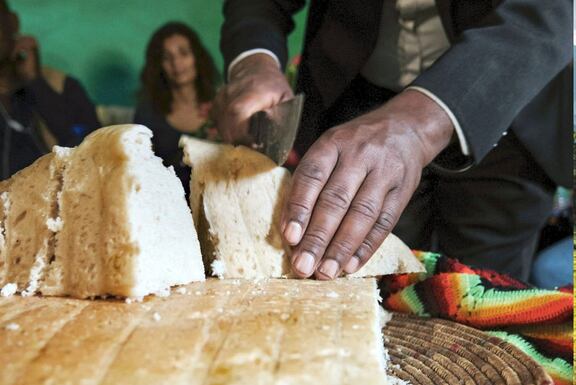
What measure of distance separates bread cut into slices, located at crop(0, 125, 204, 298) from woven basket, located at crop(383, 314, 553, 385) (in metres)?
0.25

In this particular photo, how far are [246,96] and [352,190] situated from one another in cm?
25

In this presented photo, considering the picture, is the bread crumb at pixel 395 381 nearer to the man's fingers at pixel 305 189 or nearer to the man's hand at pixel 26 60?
the man's fingers at pixel 305 189

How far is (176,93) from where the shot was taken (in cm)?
73

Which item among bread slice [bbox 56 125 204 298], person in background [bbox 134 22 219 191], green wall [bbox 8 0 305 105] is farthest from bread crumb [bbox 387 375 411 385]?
green wall [bbox 8 0 305 105]

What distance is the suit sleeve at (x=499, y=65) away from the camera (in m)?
0.74

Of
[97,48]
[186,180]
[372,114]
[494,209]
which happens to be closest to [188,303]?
[186,180]

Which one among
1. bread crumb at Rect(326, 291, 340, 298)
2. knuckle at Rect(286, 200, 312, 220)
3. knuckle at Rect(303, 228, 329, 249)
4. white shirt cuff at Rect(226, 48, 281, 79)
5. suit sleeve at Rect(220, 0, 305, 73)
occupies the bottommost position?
bread crumb at Rect(326, 291, 340, 298)

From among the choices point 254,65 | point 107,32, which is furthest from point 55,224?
point 107,32

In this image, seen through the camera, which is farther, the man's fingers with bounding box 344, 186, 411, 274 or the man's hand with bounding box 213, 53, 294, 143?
the man's hand with bounding box 213, 53, 294, 143

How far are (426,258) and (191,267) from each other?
Answer: 348 mm

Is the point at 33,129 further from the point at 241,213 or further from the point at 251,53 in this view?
the point at 251,53

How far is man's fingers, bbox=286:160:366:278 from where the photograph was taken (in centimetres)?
63

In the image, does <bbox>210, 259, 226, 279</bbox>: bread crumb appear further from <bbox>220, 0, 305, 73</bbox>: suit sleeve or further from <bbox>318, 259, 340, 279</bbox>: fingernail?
<bbox>220, 0, 305, 73</bbox>: suit sleeve

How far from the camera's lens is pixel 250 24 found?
97 cm
